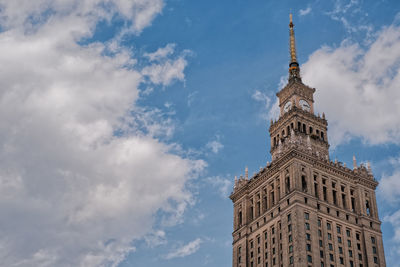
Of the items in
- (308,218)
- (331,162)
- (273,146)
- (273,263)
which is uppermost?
(273,146)

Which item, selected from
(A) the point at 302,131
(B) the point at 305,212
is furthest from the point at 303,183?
(A) the point at 302,131

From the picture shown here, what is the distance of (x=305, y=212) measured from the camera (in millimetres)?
128500

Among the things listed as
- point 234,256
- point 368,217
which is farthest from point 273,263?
point 368,217

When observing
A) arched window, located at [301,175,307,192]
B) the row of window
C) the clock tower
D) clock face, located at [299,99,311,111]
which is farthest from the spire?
arched window, located at [301,175,307,192]

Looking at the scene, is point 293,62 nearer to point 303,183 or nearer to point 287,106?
point 287,106

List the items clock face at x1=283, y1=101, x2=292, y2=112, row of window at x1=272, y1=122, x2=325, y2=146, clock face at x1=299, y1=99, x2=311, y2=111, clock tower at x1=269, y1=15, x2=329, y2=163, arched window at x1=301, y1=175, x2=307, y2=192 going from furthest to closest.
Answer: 1. clock face at x1=299, y1=99, x2=311, y2=111
2. clock face at x1=283, y1=101, x2=292, y2=112
3. row of window at x1=272, y1=122, x2=325, y2=146
4. clock tower at x1=269, y1=15, x2=329, y2=163
5. arched window at x1=301, y1=175, x2=307, y2=192

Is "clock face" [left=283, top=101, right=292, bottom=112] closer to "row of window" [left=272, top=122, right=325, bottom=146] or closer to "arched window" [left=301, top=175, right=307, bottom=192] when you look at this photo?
"row of window" [left=272, top=122, right=325, bottom=146]

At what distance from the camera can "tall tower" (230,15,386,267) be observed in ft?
413

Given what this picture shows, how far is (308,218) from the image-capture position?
128000 millimetres

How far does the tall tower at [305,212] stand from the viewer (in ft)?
413

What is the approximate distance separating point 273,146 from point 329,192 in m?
27.0

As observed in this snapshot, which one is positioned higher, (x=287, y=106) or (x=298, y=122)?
(x=287, y=106)

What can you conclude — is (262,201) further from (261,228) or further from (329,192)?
(329,192)

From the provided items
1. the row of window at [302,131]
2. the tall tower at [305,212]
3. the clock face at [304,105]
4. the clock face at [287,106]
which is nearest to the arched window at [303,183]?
the tall tower at [305,212]
